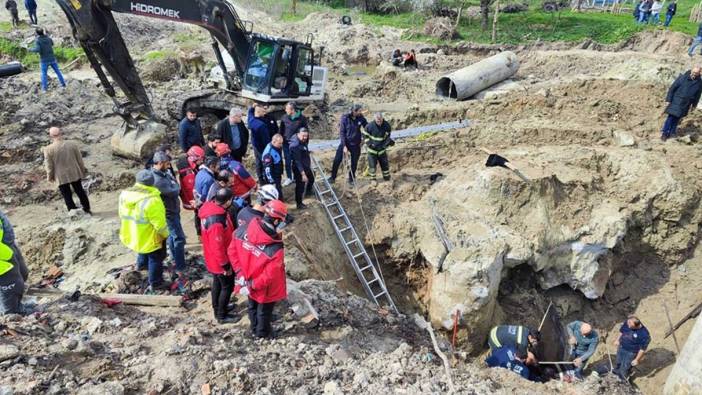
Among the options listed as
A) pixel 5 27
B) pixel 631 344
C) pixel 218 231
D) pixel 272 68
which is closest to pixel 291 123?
pixel 272 68

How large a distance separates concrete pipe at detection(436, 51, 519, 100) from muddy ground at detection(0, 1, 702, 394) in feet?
1.72

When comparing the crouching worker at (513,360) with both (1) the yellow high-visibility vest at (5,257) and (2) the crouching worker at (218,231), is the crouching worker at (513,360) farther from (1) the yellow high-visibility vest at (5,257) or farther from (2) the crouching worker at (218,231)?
(1) the yellow high-visibility vest at (5,257)

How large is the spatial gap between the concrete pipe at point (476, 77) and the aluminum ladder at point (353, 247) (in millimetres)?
6753

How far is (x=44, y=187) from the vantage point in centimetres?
882

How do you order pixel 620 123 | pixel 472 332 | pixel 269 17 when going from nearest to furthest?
1. pixel 472 332
2. pixel 620 123
3. pixel 269 17

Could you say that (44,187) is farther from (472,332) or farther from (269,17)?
(269,17)

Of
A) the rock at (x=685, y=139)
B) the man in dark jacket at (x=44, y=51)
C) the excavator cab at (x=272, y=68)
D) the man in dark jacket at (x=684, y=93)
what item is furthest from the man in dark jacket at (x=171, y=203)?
the rock at (x=685, y=139)

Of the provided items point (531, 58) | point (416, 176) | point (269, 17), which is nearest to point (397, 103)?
point (416, 176)

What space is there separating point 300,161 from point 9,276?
4051 mm

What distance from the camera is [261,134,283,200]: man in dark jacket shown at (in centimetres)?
703

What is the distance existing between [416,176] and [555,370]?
419cm

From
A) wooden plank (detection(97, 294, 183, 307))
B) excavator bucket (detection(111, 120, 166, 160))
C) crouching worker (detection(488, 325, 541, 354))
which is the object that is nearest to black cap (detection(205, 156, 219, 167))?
wooden plank (detection(97, 294, 183, 307))

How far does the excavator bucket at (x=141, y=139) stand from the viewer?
944cm

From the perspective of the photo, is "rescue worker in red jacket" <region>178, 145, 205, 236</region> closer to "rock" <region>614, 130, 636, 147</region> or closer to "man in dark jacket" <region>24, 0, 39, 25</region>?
"rock" <region>614, 130, 636, 147</region>
